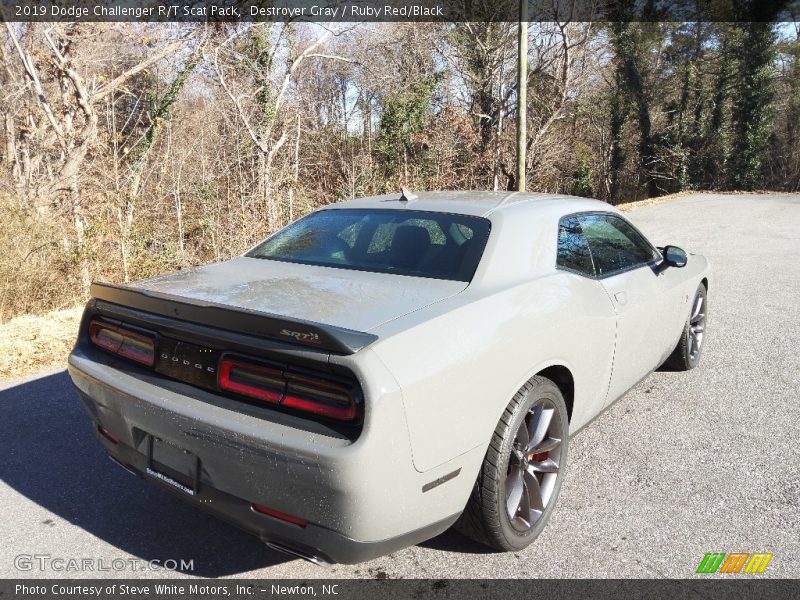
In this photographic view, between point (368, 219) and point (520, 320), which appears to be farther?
point (368, 219)

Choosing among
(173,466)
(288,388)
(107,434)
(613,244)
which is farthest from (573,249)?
(107,434)

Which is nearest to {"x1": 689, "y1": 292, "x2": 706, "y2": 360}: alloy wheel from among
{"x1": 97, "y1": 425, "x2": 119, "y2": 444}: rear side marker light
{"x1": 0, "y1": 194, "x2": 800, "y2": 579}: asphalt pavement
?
{"x1": 0, "y1": 194, "x2": 800, "y2": 579}: asphalt pavement

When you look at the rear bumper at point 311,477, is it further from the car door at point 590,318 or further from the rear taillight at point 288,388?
the car door at point 590,318

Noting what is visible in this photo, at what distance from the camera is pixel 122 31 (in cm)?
1165

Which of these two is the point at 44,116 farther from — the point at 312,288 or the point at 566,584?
the point at 566,584

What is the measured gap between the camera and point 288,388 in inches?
80.0

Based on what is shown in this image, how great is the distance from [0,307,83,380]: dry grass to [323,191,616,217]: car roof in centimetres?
312

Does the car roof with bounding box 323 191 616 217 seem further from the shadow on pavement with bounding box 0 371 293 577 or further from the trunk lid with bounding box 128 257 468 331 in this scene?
the shadow on pavement with bounding box 0 371 293 577

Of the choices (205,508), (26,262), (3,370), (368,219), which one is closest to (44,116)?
(26,262)

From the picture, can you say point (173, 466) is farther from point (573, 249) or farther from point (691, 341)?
point (691, 341)

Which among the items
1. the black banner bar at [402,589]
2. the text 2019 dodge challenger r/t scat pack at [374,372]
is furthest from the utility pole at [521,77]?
the black banner bar at [402,589]

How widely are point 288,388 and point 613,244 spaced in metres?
2.41

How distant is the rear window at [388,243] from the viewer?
9.28 feet

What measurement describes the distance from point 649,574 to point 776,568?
1.72 ft
